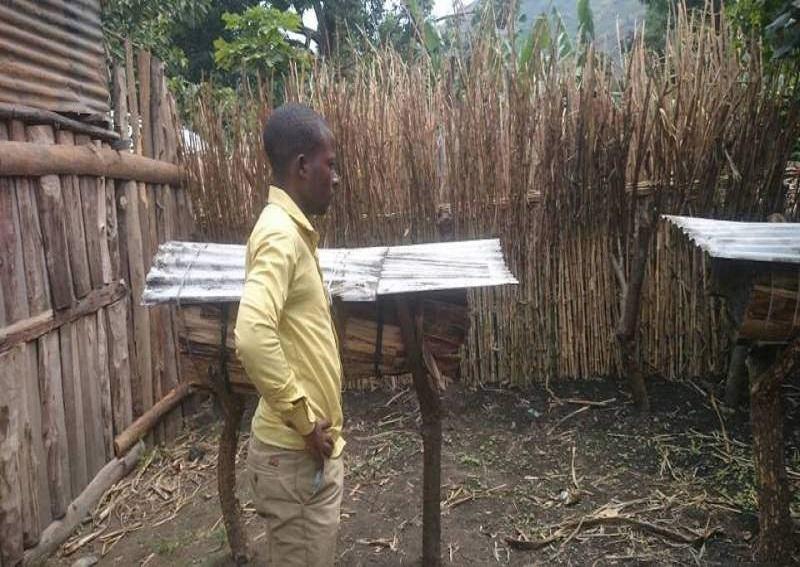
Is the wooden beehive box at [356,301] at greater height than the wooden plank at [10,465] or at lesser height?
greater

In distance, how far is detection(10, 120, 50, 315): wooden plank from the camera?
110 inches

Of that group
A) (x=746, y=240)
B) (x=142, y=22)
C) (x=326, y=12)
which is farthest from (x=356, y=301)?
A: (x=326, y=12)

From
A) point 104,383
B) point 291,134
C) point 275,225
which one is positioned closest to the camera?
point 275,225

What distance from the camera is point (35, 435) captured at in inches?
112

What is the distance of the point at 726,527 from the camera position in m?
2.92

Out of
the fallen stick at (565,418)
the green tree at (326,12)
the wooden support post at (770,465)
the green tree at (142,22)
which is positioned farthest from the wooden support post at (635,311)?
the green tree at (326,12)

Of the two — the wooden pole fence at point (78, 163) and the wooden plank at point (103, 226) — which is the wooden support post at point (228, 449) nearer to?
the wooden pole fence at point (78, 163)

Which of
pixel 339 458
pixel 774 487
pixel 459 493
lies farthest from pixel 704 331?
pixel 339 458

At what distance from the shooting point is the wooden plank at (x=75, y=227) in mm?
3158

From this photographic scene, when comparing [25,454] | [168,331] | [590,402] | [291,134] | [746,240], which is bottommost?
[590,402]

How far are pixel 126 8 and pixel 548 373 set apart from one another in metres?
6.62

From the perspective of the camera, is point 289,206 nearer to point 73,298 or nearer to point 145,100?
point 73,298

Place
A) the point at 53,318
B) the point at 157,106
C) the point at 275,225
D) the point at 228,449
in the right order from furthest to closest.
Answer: the point at 157,106
the point at 53,318
the point at 228,449
the point at 275,225

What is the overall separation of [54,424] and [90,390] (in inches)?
15.8
